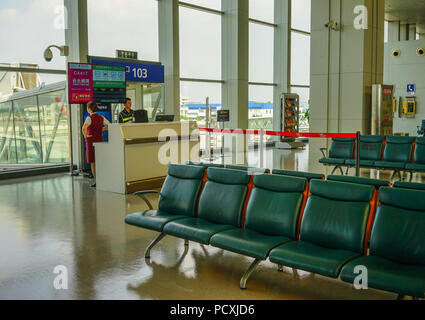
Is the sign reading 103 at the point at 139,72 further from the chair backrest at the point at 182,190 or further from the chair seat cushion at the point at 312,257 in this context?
the chair seat cushion at the point at 312,257

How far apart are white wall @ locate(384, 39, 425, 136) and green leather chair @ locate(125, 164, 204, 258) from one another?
13.6 m

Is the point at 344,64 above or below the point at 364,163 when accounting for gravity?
above

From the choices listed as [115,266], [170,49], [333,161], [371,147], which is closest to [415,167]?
[371,147]

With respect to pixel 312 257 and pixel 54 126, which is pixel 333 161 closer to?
pixel 312 257

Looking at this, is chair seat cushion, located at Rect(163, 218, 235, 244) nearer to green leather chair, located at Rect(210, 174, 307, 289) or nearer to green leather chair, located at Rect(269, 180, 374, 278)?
green leather chair, located at Rect(210, 174, 307, 289)

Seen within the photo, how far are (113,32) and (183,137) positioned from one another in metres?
3.92

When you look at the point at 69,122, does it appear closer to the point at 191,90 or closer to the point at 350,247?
the point at 191,90

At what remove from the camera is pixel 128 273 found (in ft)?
12.3

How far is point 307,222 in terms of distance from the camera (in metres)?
3.46

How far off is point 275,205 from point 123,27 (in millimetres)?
8409

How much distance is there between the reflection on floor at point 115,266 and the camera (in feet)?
11.0

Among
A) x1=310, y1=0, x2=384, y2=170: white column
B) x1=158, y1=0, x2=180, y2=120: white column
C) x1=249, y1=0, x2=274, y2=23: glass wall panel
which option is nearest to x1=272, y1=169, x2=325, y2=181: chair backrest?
x1=310, y1=0, x2=384, y2=170: white column

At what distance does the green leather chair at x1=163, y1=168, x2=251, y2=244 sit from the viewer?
3.81 m
